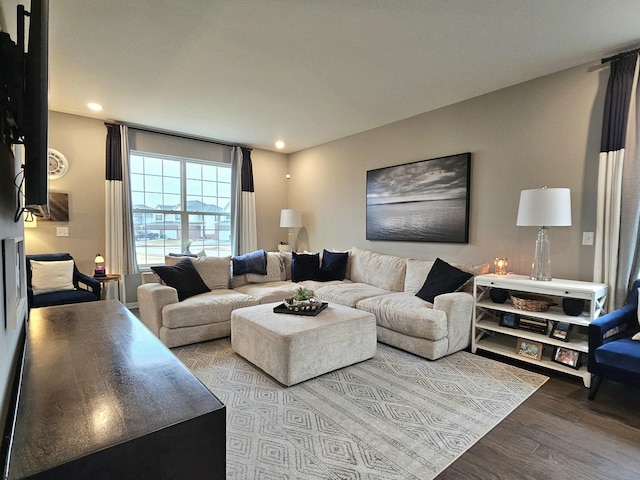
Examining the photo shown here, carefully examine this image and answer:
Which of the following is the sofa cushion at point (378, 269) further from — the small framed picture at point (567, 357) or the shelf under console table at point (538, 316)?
the small framed picture at point (567, 357)

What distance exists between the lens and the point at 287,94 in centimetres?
351

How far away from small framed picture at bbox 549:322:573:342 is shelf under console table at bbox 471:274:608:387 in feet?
0.09

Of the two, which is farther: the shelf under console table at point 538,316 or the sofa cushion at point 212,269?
the sofa cushion at point 212,269

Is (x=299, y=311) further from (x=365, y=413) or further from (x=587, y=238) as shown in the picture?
(x=587, y=238)

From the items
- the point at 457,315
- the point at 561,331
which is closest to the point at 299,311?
the point at 457,315

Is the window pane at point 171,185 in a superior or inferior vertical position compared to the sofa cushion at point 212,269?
superior

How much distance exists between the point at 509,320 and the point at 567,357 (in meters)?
0.50

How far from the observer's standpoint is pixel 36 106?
0.89m

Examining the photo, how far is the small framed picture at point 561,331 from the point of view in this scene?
2.66m

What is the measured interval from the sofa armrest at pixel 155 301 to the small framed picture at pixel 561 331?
345 centimetres

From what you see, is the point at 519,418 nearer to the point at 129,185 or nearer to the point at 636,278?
the point at 636,278

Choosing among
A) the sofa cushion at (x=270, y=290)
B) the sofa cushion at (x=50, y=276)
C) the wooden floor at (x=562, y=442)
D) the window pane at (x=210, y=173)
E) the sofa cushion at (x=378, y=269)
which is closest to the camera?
the wooden floor at (x=562, y=442)

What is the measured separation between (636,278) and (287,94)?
347 centimetres

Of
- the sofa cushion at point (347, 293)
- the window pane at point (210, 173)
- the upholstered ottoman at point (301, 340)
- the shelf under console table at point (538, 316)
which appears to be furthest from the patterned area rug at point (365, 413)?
the window pane at point (210, 173)
